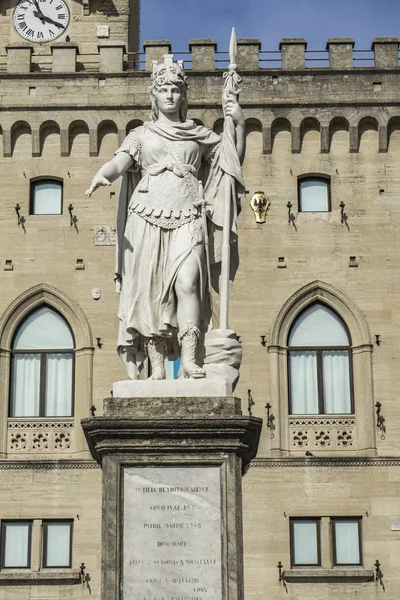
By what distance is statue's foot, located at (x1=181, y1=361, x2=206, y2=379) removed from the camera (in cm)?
1209

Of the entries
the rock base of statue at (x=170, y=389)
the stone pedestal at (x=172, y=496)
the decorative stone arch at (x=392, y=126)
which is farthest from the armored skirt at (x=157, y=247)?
the decorative stone arch at (x=392, y=126)

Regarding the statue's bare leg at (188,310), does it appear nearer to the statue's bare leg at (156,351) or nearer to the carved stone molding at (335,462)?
the statue's bare leg at (156,351)

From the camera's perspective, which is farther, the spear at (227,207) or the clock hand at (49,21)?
the clock hand at (49,21)

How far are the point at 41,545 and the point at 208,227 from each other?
16778mm

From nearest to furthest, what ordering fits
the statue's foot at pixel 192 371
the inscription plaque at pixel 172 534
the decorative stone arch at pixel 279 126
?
the inscription plaque at pixel 172 534 < the statue's foot at pixel 192 371 < the decorative stone arch at pixel 279 126

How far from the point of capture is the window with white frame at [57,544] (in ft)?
92.9

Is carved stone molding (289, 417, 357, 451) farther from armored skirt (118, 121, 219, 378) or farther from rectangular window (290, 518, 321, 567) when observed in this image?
armored skirt (118, 121, 219, 378)

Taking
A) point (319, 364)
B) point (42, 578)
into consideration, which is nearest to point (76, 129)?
point (319, 364)

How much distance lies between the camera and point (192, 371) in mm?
12133

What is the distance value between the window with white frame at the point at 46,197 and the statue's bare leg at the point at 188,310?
1838cm

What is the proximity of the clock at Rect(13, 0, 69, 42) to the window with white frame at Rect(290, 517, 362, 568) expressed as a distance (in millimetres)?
13160

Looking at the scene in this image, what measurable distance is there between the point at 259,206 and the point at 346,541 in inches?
287

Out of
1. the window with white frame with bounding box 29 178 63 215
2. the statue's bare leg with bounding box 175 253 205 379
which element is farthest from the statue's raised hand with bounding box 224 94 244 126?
the window with white frame with bounding box 29 178 63 215

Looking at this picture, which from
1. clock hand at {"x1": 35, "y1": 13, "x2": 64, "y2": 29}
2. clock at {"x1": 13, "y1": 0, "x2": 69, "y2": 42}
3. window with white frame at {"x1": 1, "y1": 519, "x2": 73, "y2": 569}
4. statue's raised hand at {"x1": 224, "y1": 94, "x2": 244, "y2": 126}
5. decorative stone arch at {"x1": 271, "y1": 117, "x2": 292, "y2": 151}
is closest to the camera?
statue's raised hand at {"x1": 224, "y1": 94, "x2": 244, "y2": 126}
